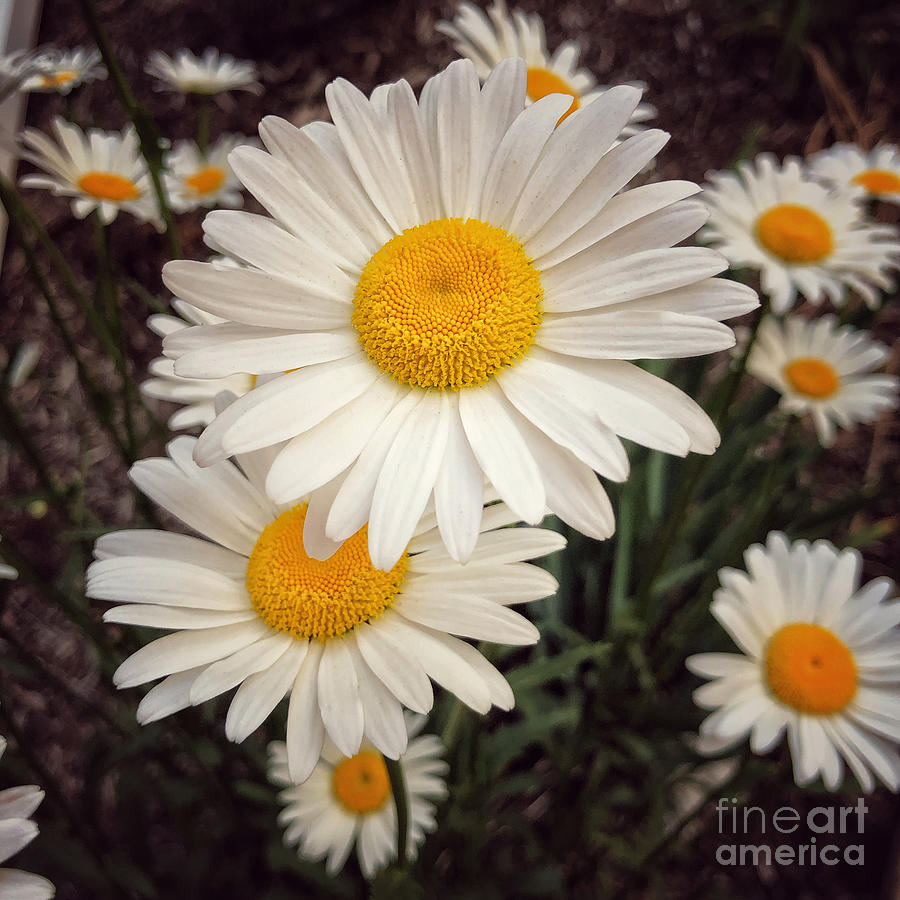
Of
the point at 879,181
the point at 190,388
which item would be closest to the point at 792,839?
the point at 879,181

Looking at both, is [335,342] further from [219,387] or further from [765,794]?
[765,794]

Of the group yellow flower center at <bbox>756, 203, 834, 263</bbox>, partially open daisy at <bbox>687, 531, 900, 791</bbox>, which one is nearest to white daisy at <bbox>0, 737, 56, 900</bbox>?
partially open daisy at <bbox>687, 531, 900, 791</bbox>

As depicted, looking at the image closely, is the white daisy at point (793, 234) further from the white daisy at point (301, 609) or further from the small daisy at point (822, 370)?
the white daisy at point (301, 609)

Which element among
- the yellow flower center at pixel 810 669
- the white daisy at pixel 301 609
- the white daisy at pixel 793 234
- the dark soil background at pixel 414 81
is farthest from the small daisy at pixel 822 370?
the white daisy at pixel 301 609

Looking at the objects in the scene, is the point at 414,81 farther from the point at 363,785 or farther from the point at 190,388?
the point at 363,785

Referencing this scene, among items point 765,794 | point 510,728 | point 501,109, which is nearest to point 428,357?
point 501,109

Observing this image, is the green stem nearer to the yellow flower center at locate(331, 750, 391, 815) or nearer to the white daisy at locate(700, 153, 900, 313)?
the yellow flower center at locate(331, 750, 391, 815)
